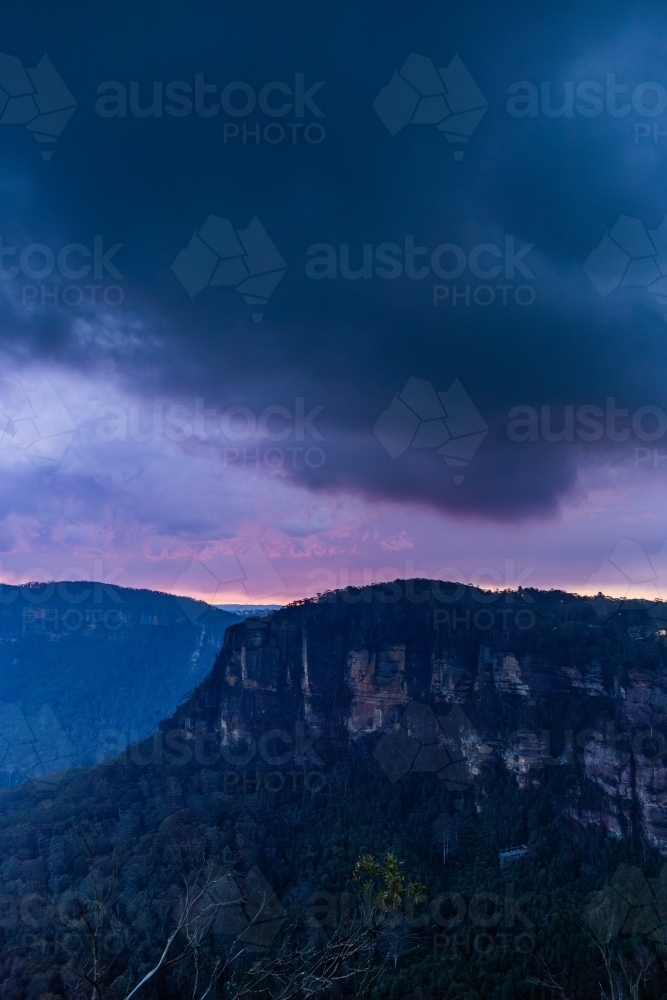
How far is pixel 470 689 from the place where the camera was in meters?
58.5

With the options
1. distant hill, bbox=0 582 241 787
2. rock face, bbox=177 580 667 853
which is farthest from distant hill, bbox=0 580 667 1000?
distant hill, bbox=0 582 241 787

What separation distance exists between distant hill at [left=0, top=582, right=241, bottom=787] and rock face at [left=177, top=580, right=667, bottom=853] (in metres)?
73.6

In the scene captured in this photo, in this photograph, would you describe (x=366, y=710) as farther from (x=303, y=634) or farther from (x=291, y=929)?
(x=291, y=929)

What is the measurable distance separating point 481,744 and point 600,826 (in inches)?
468

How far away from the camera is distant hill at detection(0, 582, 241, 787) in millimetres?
134250

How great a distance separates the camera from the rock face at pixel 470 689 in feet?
149

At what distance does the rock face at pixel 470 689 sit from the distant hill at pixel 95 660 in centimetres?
7363
